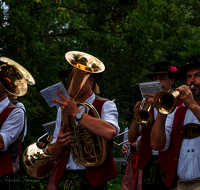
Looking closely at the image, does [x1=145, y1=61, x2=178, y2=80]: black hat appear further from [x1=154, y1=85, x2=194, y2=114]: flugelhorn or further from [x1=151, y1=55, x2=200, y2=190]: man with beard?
[x1=154, y1=85, x2=194, y2=114]: flugelhorn

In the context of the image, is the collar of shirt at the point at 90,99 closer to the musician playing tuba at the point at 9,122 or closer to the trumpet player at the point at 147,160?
the trumpet player at the point at 147,160

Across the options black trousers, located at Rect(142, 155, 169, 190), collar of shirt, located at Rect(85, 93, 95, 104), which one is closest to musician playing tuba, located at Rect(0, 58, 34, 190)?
collar of shirt, located at Rect(85, 93, 95, 104)

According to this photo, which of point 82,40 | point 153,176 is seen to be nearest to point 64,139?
point 153,176

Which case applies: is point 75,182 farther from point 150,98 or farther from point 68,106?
point 150,98

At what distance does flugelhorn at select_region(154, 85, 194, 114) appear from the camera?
2840mm

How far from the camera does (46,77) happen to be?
7812mm

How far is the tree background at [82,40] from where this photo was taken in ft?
22.4

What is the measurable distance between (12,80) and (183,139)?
2.18m

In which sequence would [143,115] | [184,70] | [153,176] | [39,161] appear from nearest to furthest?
1. [143,115]
2. [184,70]
3. [153,176]
4. [39,161]

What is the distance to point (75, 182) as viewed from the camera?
3014mm

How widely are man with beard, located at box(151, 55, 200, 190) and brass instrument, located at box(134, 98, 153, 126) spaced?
177 mm

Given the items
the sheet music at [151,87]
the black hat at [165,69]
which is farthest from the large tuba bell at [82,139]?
the black hat at [165,69]

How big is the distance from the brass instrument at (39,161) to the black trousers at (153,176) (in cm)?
122

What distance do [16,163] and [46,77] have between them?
14.1ft
